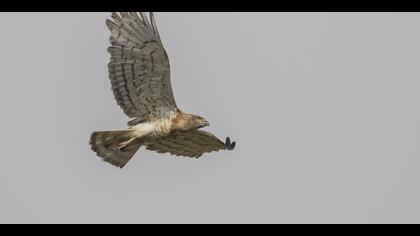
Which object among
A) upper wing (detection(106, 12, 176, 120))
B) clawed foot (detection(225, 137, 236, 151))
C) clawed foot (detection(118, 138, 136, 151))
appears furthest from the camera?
clawed foot (detection(225, 137, 236, 151))

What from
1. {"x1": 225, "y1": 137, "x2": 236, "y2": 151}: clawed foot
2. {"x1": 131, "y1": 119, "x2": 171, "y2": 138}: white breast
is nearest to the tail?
{"x1": 131, "y1": 119, "x2": 171, "y2": 138}: white breast

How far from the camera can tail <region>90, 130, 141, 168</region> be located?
602 inches

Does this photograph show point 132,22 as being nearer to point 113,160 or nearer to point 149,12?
point 149,12

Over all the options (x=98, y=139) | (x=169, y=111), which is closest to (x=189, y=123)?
(x=169, y=111)

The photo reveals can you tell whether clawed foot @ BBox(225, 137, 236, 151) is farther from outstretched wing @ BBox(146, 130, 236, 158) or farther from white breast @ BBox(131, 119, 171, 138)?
white breast @ BBox(131, 119, 171, 138)

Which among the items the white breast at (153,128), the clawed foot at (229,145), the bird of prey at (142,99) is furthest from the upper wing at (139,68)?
the clawed foot at (229,145)

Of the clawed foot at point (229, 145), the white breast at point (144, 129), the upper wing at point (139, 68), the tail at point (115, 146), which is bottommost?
the tail at point (115, 146)

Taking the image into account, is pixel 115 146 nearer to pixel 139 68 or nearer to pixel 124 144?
pixel 124 144

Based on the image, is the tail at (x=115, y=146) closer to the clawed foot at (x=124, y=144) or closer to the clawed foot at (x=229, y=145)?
the clawed foot at (x=124, y=144)

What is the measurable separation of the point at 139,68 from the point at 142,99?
61 centimetres

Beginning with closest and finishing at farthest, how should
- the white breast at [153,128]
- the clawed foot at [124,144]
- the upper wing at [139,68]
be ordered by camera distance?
the upper wing at [139,68], the white breast at [153,128], the clawed foot at [124,144]

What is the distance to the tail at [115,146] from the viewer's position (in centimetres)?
1528

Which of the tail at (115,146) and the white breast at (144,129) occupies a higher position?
the white breast at (144,129)

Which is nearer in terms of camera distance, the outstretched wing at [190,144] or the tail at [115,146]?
the tail at [115,146]
